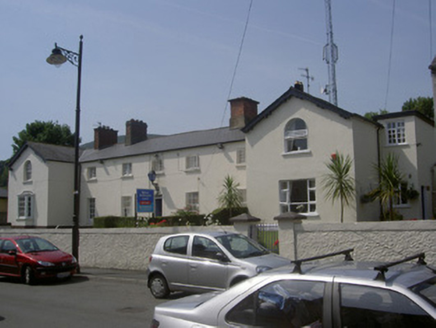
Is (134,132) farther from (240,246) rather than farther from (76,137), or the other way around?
(240,246)

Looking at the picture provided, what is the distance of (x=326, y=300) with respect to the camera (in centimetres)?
367

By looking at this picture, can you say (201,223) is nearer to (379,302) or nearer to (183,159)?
(183,159)

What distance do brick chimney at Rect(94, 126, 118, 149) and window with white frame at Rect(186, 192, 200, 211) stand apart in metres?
11.2

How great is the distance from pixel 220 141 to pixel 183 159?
2.96 m

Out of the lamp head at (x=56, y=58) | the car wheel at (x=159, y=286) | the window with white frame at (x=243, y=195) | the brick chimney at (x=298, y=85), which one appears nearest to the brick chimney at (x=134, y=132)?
the window with white frame at (x=243, y=195)

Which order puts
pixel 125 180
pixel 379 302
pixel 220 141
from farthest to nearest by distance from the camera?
pixel 125 180, pixel 220 141, pixel 379 302

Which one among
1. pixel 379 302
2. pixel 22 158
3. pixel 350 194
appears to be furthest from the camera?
pixel 22 158

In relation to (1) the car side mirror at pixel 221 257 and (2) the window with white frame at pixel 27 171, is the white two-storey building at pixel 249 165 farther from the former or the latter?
(1) the car side mirror at pixel 221 257

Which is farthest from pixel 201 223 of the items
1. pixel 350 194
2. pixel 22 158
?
pixel 22 158

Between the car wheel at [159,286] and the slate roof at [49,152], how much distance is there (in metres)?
25.4

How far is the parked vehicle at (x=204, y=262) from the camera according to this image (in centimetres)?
989

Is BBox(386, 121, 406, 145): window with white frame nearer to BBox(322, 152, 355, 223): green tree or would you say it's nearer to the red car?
BBox(322, 152, 355, 223): green tree

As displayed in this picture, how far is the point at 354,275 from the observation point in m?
3.71

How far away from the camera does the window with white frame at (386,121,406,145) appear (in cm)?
2255
